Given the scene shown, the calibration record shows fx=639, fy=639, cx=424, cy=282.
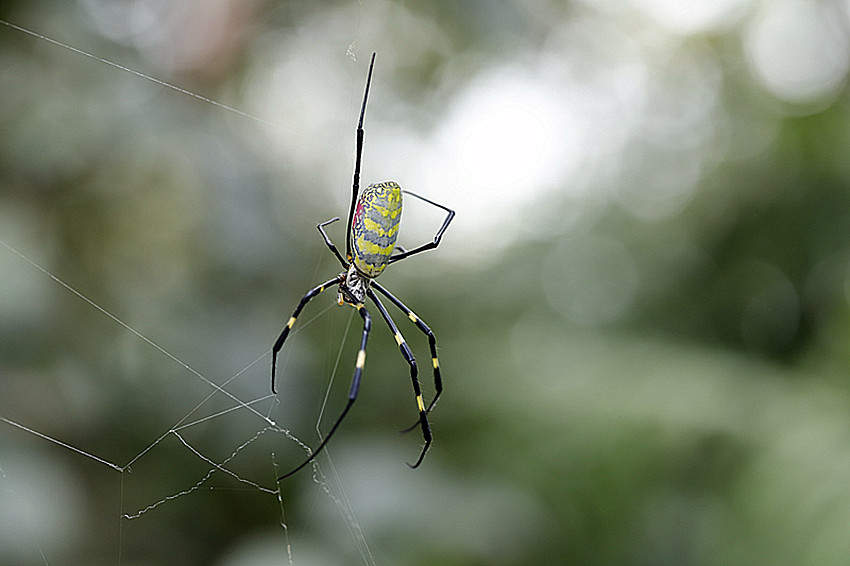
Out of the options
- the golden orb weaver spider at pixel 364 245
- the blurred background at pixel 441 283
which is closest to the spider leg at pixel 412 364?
the golden orb weaver spider at pixel 364 245

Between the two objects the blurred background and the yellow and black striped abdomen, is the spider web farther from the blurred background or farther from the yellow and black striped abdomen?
the yellow and black striped abdomen

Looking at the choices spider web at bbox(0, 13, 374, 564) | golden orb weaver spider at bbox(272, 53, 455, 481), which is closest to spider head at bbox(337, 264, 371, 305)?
golden orb weaver spider at bbox(272, 53, 455, 481)

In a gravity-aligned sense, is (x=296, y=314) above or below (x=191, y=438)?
above

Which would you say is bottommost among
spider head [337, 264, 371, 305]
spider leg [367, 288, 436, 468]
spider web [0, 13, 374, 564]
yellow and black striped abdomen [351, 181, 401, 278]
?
spider web [0, 13, 374, 564]

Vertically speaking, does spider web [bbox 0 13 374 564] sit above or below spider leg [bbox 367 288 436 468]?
below

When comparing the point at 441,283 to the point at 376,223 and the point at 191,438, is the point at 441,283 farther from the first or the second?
the point at 376,223

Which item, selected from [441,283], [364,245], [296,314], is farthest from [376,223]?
[441,283]

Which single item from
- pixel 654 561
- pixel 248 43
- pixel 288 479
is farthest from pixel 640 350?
pixel 248 43
